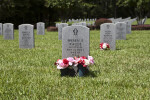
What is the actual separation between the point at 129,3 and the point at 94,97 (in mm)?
28348

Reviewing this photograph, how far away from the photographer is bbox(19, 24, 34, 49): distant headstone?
1204 centimetres

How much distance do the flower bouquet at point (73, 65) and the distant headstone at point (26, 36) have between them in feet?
19.8

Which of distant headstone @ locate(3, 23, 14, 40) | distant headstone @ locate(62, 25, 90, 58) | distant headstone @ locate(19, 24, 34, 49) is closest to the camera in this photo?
distant headstone @ locate(62, 25, 90, 58)

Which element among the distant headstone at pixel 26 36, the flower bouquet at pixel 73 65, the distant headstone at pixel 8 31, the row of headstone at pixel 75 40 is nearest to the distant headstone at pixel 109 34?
the distant headstone at pixel 26 36

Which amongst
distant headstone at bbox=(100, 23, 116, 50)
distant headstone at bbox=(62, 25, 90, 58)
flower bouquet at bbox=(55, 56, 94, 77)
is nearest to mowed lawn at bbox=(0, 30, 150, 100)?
flower bouquet at bbox=(55, 56, 94, 77)

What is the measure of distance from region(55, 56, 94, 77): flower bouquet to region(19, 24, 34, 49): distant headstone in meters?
6.04

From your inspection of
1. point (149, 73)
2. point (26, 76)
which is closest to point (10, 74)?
point (26, 76)

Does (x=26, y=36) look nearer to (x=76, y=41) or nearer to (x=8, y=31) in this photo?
(x=8, y=31)

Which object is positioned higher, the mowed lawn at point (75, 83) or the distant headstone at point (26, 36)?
the distant headstone at point (26, 36)

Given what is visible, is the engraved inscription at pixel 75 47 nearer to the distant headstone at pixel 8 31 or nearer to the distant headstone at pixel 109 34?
the distant headstone at pixel 109 34

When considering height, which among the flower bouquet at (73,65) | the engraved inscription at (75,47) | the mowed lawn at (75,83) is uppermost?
the engraved inscription at (75,47)

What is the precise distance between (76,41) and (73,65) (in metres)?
0.82

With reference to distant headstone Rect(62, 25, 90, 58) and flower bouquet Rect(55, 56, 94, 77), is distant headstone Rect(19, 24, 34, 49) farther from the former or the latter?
flower bouquet Rect(55, 56, 94, 77)

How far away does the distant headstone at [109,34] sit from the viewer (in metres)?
11.5
